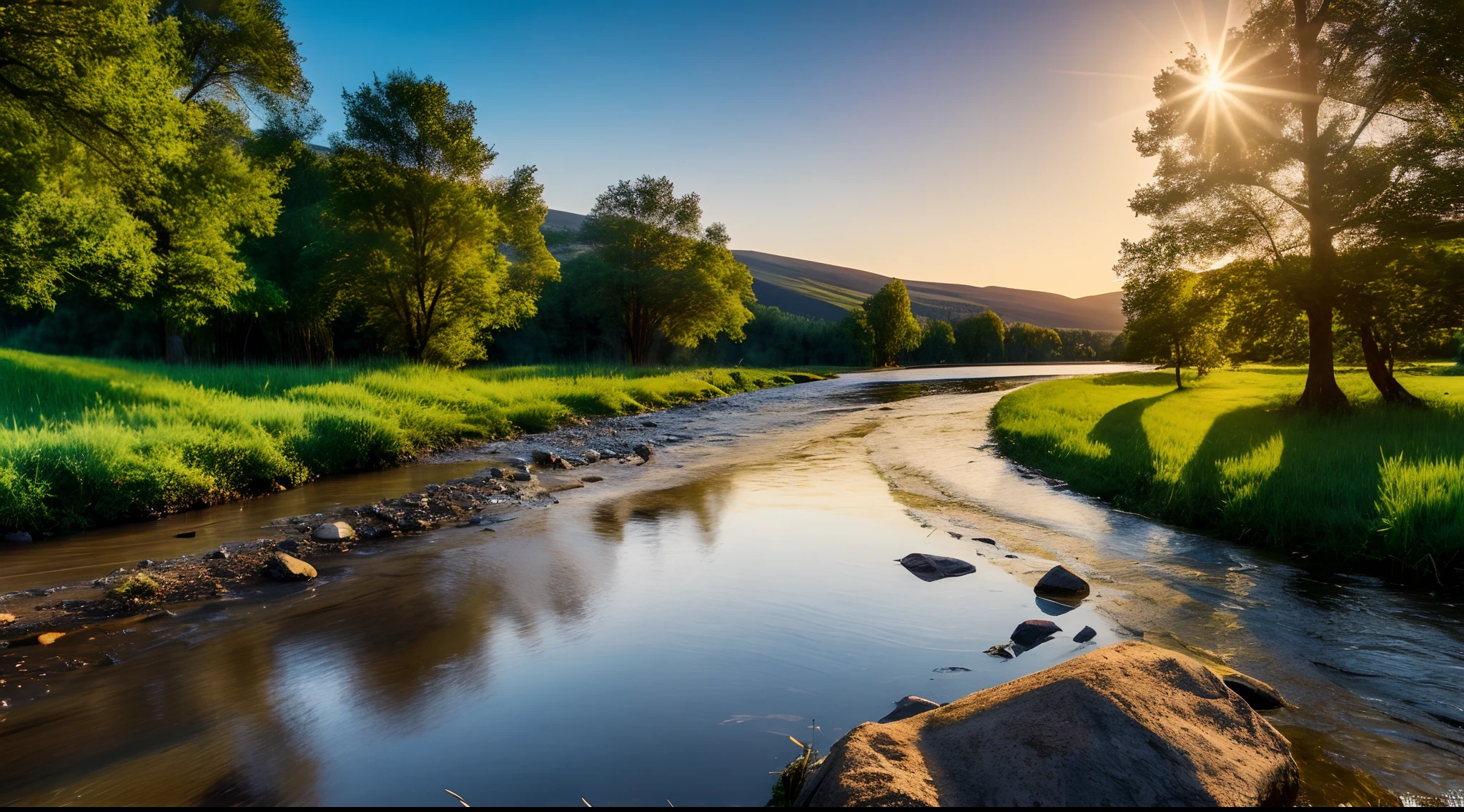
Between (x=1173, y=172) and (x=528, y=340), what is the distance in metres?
64.8

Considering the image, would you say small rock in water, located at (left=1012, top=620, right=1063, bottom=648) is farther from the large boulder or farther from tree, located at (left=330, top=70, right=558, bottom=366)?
tree, located at (left=330, top=70, right=558, bottom=366)

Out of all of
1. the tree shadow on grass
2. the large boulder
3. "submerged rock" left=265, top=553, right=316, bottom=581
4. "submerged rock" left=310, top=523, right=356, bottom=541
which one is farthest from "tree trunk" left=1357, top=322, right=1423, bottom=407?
"submerged rock" left=265, top=553, right=316, bottom=581

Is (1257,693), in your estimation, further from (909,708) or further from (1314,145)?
(1314,145)

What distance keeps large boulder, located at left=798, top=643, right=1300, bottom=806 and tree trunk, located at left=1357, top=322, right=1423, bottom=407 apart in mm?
20246

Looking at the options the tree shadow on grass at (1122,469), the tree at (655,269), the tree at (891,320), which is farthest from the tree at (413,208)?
the tree at (891,320)

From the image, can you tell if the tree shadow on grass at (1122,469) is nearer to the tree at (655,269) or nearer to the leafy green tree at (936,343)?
the tree at (655,269)

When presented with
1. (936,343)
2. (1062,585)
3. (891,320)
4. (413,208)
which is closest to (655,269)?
(413,208)

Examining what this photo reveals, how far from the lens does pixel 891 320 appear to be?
101 meters

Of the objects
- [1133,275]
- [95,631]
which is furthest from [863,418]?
[95,631]

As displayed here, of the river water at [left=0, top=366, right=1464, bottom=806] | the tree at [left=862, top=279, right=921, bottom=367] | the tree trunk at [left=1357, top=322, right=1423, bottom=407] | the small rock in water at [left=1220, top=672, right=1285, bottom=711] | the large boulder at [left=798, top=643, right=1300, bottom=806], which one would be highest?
the tree at [left=862, top=279, right=921, bottom=367]

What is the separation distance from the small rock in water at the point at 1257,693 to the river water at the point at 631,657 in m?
0.09

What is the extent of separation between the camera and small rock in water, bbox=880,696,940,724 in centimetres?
413

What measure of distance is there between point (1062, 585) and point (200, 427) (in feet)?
48.1

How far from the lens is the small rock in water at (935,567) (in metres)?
7.75
